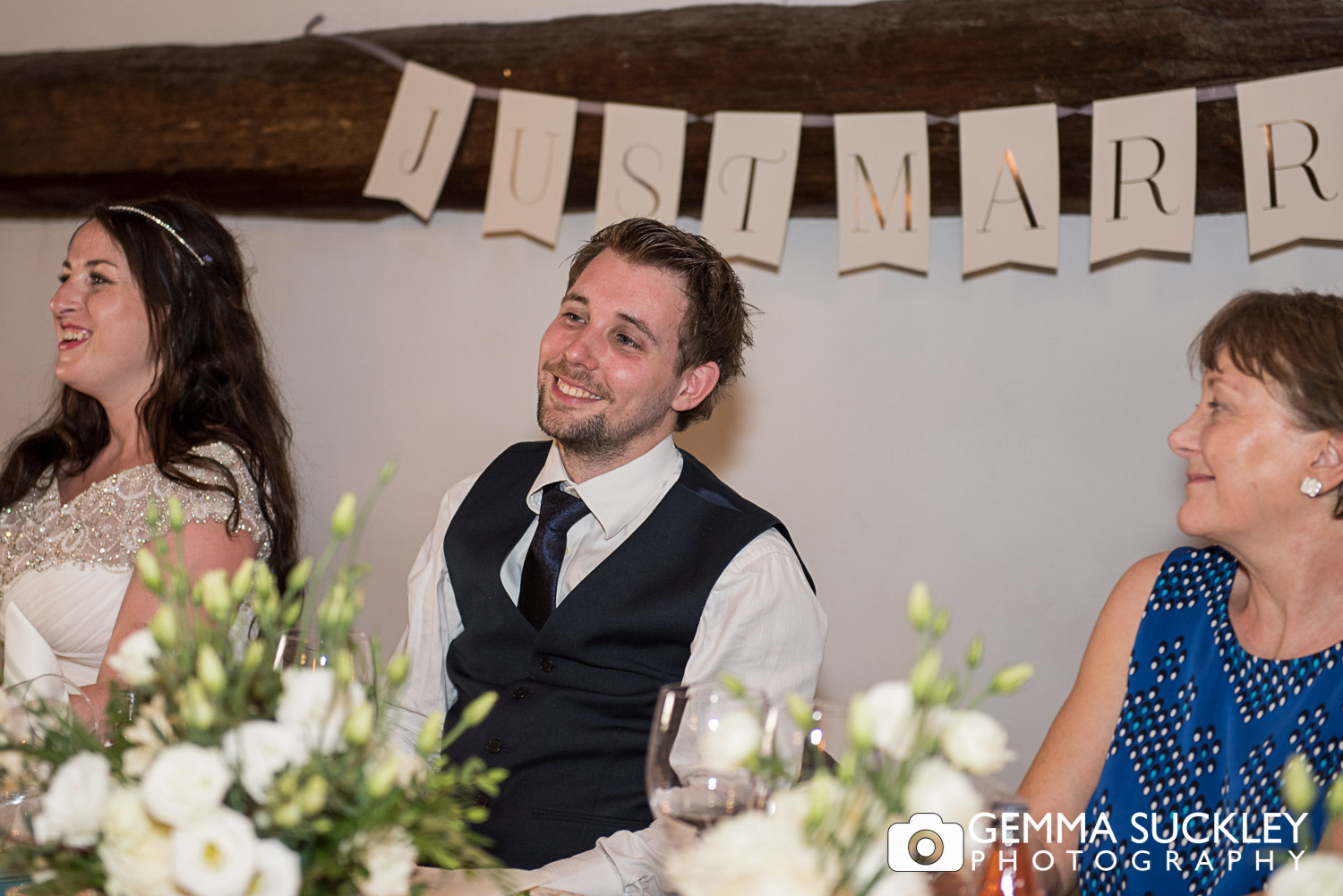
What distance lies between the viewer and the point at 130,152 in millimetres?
2814

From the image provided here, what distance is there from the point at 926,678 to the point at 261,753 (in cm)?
41

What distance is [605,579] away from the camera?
1.68 metres

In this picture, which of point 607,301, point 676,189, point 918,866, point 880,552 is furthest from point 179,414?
point 918,866

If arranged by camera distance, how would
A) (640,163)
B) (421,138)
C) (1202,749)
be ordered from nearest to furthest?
1. (1202,749)
2. (640,163)
3. (421,138)

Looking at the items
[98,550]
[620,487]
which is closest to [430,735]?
[620,487]

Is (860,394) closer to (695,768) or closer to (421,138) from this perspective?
(421,138)

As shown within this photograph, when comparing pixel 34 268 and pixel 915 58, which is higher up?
pixel 915 58

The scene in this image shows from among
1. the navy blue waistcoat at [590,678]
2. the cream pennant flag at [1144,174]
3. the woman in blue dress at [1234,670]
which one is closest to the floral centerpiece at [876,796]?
the woman in blue dress at [1234,670]

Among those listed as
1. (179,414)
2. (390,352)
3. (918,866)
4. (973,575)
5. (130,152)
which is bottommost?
(918,866)

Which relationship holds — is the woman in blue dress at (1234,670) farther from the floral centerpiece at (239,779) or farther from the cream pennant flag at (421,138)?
the cream pennant flag at (421,138)

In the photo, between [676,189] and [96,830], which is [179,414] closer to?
[676,189]

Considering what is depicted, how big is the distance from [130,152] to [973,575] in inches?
84.5

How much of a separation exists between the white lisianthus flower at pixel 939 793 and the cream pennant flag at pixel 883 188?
1.77 m

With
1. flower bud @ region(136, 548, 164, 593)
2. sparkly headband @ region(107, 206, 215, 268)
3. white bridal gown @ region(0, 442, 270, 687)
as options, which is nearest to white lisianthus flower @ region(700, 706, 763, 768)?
flower bud @ region(136, 548, 164, 593)
